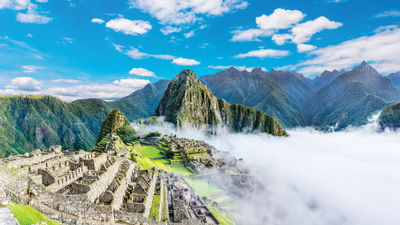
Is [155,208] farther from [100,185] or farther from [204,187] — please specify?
[204,187]

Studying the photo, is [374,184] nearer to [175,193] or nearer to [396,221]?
[396,221]

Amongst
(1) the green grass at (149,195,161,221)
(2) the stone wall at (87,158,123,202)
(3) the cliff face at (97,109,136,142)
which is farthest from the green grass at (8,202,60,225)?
(3) the cliff face at (97,109,136,142)

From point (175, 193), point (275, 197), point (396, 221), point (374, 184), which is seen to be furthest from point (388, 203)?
point (175, 193)

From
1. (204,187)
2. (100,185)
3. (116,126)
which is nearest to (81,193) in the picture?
(100,185)

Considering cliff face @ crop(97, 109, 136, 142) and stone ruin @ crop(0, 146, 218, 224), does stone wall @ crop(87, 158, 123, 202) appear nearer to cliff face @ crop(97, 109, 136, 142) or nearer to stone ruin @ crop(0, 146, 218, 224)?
stone ruin @ crop(0, 146, 218, 224)

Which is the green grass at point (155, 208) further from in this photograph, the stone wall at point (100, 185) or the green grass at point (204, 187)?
the green grass at point (204, 187)

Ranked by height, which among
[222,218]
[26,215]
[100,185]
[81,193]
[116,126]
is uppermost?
[116,126]

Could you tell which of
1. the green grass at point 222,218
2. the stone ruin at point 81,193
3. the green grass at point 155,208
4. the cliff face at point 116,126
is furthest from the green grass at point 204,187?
the cliff face at point 116,126
